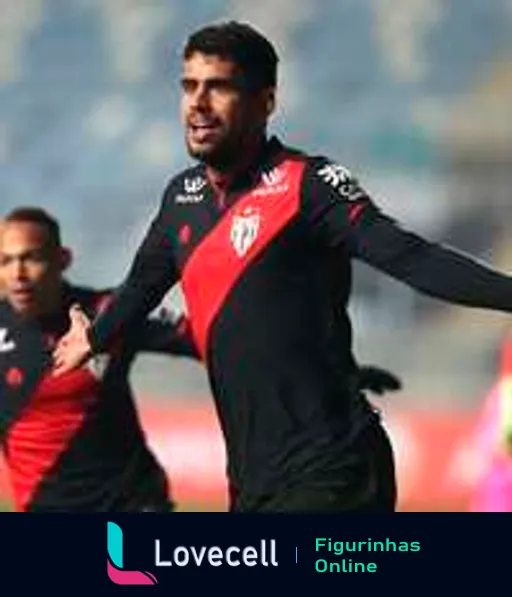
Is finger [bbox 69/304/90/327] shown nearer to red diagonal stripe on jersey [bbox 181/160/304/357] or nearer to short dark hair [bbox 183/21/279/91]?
red diagonal stripe on jersey [bbox 181/160/304/357]

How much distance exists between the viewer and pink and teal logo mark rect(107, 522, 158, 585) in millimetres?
5875

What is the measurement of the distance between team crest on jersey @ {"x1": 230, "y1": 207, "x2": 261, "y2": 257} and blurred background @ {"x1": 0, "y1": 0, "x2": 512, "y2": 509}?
39.0 feet

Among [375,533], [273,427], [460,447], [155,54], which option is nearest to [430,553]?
[375,533]

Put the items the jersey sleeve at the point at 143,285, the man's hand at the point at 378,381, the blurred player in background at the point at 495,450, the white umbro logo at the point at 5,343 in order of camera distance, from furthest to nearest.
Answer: the blurred player in background at the point at 495,450, the white umbro logo at the point at 5,343, the man's hand at the point at 378,381, the jersey sleeve at the point at 143,285

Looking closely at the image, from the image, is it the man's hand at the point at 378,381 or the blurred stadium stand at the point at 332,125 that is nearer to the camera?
the man's hand at the point at 378,381

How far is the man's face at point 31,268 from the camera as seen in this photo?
25.1 feet

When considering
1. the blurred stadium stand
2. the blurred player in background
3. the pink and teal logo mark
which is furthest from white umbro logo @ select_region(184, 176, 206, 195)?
the blurred stadium stand

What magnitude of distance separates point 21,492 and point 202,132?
2.67 meters

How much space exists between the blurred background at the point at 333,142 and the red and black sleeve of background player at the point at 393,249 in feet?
39.4

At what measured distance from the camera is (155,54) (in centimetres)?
2152

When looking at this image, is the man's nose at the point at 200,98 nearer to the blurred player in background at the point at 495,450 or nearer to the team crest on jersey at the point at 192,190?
the team crest on jersey at the point at 192,190

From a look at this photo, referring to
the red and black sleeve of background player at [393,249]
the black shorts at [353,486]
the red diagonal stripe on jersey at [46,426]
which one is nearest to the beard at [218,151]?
the red and black sleeve of background player at [393,249]

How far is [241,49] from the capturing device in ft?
18.7

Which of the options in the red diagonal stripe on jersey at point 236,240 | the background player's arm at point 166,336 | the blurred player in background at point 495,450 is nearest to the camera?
the red diagonal stripe on jersey at point 236,240
